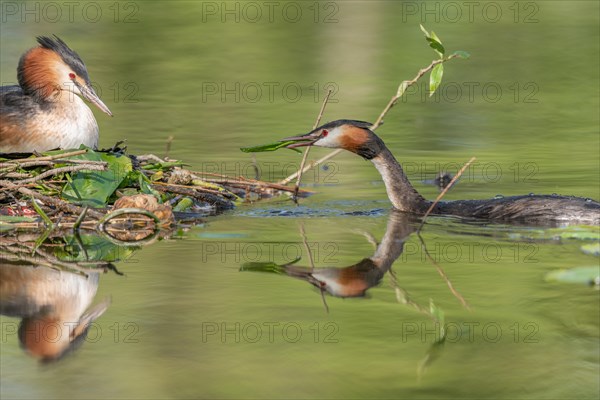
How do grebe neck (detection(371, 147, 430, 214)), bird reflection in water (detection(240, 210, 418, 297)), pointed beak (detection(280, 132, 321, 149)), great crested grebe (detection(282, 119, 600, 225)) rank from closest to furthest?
1. bird reflection in water (detection(240, 210, 418, 297))
2. great crested grebe (detection(282, 119, 600, 225))
3. pointed beak (detection(280, 132, 321, 149))
4. grebe neck (detection(371, 147, 430, 214))

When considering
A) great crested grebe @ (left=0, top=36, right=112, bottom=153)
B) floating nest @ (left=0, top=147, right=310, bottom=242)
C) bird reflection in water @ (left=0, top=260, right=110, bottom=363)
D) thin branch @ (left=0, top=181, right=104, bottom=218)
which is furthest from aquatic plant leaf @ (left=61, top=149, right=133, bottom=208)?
bird reflection in water @ (left=0, top=260, right=110, bottom=363)

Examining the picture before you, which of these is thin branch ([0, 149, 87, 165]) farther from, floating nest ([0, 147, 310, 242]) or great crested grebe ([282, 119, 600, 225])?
great crested grebe ([282, 119, 600, 225])

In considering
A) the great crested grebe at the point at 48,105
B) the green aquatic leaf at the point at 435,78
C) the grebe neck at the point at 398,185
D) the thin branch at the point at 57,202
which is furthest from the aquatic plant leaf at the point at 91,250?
the green aquatic leaf at the point at 435,78

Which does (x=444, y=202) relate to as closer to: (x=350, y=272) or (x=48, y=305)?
(x=350, y=272)

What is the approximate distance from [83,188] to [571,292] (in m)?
4.06

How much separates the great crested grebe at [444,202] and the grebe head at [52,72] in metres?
2.13

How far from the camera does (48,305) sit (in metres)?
6.90

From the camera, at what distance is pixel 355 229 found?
9.05 meters

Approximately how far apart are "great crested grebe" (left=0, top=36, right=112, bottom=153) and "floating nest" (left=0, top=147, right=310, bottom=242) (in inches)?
8.4

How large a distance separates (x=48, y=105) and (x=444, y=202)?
3.47 meters

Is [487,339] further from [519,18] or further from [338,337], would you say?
[519,18]

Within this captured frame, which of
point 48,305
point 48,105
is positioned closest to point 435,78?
point 48,105

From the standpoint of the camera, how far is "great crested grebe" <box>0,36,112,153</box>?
964 centimetres

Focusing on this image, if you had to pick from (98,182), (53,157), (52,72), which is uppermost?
(52,72)
